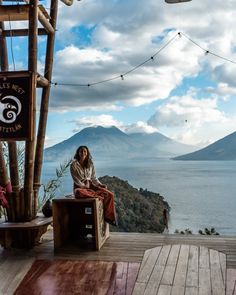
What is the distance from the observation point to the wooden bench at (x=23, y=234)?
4.44 m

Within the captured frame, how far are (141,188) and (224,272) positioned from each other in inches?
255

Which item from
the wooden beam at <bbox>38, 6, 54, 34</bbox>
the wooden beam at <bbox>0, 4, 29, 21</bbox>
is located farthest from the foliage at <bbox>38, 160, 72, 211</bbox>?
the wooden beam at <bbox>0, 4, 29, 21</bbox>

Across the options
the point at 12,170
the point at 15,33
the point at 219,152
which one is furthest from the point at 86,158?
the point at 219,152

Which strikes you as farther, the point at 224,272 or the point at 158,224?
the point at 158,224

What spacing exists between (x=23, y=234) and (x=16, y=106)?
1.49 metres

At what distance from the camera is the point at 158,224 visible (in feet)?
23.9

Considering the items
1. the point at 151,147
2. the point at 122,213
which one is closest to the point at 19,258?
the point at 122,213

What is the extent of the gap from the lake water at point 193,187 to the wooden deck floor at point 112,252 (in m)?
1.20

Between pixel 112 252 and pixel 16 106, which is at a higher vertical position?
pixel 16 106

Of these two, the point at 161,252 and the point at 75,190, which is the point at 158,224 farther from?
the point at 161,252

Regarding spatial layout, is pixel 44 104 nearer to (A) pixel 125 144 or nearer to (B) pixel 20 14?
(B) pixel 20 14

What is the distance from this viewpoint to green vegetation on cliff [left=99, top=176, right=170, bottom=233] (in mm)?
7156

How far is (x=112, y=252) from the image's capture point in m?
4.34

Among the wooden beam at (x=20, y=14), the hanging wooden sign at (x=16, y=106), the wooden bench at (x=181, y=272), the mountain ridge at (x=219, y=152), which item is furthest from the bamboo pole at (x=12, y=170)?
the mountain ridge at (x=219, y=152)
